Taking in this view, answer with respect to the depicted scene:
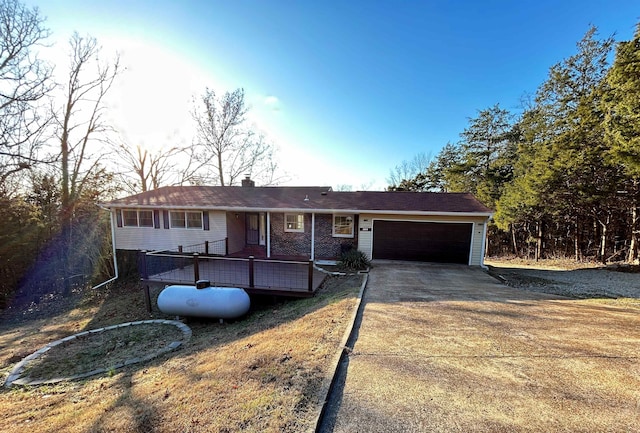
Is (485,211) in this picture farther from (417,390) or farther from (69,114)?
(69,114)

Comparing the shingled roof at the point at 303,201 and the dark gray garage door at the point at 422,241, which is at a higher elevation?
the shingled roof at the point at 303,201

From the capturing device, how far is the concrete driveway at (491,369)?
2430 mm

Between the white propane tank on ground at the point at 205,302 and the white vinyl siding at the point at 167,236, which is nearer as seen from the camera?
the white propane tank on ground at the point at 205,302

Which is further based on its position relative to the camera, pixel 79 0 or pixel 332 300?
pixel 79 0

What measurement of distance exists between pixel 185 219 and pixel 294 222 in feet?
16.6

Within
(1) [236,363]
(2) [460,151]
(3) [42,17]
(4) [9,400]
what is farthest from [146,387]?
(2) [460,151]

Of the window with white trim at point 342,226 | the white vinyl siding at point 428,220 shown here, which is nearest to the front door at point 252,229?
the window with white trim at point 342,226

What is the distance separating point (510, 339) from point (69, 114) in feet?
72.9

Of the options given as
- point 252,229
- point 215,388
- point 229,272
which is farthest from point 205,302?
point 252,229

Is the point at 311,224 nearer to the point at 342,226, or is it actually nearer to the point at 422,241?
the point at 342,226

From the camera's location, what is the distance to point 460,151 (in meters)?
23.5

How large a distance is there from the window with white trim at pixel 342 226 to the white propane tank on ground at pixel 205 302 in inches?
207

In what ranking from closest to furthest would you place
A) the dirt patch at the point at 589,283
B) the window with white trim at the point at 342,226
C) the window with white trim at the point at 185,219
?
1. the dirt patch at the point at 589,283
2. the window with white trim at the point at 342,226
3. the window with white trim at the point at 185,219

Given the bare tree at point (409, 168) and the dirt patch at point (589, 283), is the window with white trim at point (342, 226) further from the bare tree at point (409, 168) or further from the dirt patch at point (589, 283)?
the bare tree at point (409, 168)
